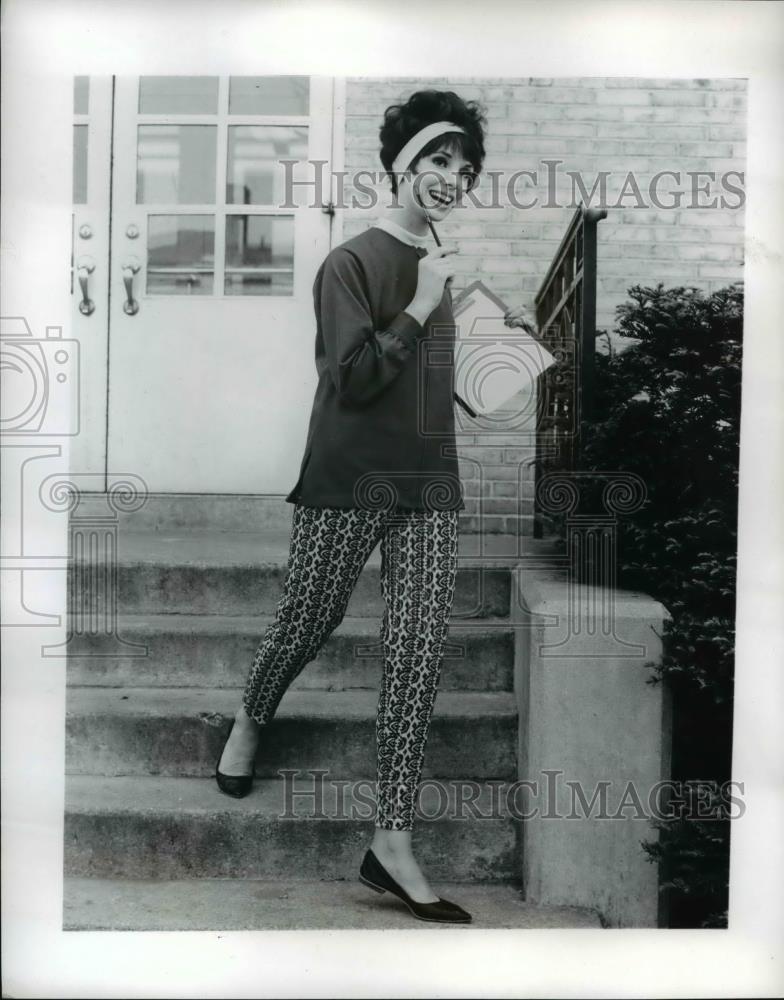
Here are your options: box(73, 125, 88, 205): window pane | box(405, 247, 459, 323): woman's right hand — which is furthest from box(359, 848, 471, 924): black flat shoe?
box(73, 125, 88, 205): window pane

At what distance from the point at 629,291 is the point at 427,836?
1.33m

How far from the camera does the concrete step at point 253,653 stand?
8.59 feet

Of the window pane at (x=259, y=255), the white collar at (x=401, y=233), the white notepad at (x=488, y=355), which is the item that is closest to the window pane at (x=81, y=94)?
the window pane at (x=259, y=255)

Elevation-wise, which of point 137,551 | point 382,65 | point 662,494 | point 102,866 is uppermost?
point 382,65

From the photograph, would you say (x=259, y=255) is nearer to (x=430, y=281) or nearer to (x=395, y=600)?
(x=430, y=281)

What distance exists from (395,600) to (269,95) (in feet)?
3.73

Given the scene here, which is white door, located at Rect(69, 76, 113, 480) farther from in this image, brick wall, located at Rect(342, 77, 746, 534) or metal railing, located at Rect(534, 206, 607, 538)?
metal railing, located at Rect(534, 206, 607, 538)

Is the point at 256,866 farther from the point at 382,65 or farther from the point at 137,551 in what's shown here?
the point at 382,65

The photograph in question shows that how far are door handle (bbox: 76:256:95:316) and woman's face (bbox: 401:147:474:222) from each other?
72cm

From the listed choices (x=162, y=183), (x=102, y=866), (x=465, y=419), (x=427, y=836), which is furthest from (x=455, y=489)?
(x=102, y=866)

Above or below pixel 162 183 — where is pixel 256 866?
below

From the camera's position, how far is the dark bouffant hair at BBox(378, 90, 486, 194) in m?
2.42

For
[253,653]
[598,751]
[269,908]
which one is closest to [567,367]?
[598,751]

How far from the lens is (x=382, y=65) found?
2441 millimetres
